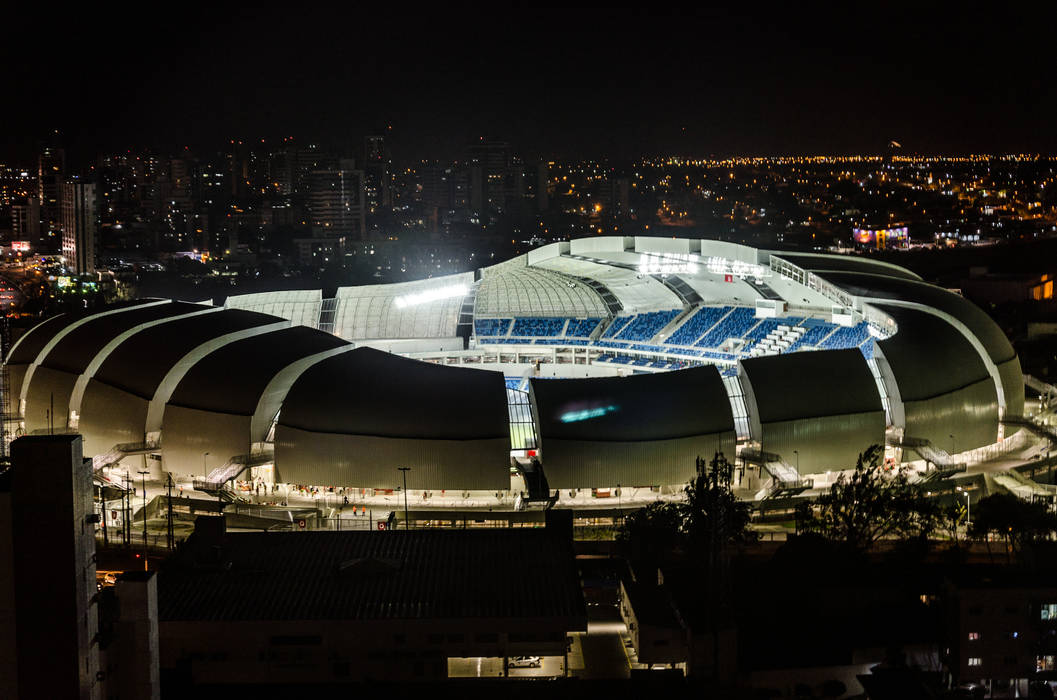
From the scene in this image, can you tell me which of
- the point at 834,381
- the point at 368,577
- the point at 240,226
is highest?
the point at 240,226

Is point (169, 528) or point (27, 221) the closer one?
point (169, 528)

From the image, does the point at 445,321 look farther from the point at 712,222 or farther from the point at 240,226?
the point at 712,222

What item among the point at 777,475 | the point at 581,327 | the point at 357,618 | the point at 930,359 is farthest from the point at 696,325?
the point at 357,618

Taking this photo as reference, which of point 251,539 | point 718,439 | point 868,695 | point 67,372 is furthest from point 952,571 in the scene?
point 67,372

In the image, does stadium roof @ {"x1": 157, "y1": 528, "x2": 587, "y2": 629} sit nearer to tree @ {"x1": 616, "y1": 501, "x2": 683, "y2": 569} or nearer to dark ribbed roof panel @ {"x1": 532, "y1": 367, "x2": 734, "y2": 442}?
tree @ {"x1": 616, "y1": 501, "x2": 683, "y2": 569}

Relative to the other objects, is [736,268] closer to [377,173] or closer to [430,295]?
[430,295]

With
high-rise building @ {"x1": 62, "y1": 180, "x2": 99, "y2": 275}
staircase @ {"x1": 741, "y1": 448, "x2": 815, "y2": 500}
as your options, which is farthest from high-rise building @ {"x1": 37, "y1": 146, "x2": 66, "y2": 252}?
staircase @ {"x1": 741, "y1": 448, "x2": 815, "y2": 500}

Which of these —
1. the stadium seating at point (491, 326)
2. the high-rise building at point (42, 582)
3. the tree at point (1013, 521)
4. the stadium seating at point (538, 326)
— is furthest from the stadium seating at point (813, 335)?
the high-rise building at point (42, 582)
